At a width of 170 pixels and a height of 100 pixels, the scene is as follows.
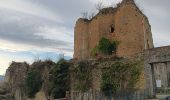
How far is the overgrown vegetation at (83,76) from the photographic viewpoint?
1045 inches

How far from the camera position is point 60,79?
28.1 metres

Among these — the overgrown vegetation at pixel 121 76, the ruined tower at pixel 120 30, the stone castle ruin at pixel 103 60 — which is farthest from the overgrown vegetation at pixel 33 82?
the overgrown vegetation at pixel 121 76

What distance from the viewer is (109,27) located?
3641 cm

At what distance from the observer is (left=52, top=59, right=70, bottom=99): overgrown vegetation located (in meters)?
27.7

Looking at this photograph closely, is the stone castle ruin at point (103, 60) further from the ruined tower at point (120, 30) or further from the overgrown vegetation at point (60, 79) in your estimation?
the overgrown vegetation at point (60, 79)

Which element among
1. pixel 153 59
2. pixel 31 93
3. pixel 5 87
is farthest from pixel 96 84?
pixel 5 87

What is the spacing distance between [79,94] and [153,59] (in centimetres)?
618

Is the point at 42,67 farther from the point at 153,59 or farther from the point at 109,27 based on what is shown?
the point at 153,59

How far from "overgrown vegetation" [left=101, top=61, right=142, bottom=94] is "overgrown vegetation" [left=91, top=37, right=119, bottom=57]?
928cm

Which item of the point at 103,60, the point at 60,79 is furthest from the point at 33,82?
the point at 103,60

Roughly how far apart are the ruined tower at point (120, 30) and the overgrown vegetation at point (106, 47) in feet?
2.02

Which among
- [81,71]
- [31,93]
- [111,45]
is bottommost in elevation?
[31,93]

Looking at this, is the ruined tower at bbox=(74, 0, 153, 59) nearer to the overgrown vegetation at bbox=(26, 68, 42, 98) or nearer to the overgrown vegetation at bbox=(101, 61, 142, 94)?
the overgrown vegetation at bbox=(26, 68, 42, 98)

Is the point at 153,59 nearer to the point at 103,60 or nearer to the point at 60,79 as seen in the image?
the point at 103,60
